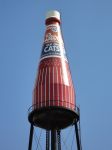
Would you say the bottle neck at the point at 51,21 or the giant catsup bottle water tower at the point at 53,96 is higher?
the bottle neck at the point at 51,21

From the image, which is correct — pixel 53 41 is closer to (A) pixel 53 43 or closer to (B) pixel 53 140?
(A) pixel 53 43

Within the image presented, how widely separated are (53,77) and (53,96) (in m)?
2.06

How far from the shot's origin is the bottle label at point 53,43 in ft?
130

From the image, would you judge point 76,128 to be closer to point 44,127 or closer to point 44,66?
point 44,127

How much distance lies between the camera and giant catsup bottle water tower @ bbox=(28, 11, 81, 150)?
36156mm

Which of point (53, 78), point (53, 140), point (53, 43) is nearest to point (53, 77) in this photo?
point (53, 78)

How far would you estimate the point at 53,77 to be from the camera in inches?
1487

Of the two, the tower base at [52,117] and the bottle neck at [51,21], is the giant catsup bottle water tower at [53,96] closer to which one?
the tower base at [52,117]

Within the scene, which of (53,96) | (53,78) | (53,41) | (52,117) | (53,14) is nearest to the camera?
(52,117)

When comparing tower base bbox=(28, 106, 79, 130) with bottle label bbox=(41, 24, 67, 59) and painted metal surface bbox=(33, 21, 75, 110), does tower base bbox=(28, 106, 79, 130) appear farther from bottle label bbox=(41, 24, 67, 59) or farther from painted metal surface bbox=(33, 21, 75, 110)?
bottle label bbox=(41, 24, 67, 59)

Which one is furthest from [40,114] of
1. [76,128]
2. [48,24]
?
[48,24]

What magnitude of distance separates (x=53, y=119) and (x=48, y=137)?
2264 millimetres

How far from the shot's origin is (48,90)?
122ft

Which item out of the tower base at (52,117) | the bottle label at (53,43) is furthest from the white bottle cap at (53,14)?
the tower base at (52,117)
